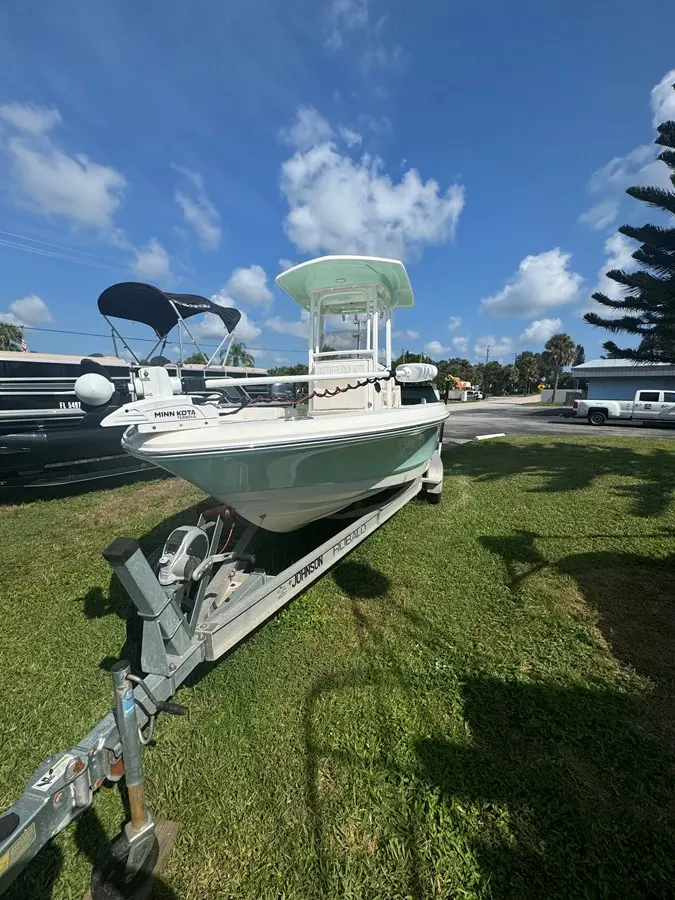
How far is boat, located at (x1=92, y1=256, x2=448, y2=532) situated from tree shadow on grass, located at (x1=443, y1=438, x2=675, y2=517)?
3.10m

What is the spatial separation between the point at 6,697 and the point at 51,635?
525 millimetres

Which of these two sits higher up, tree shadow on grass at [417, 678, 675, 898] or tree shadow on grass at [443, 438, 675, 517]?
tree shadow on grass at [443, 438, 675, 517]

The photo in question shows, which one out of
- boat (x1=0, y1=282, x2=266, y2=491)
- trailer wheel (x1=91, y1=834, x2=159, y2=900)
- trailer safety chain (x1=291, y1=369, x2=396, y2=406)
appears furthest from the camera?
boat (x1=0, y1=282, x2=266, y2=491)

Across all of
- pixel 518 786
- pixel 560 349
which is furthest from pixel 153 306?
pixel 560 349

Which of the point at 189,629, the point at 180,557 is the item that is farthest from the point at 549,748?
the point at 180,557

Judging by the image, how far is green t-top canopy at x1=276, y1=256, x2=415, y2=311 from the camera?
3839 millimetres

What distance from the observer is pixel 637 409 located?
679 inches

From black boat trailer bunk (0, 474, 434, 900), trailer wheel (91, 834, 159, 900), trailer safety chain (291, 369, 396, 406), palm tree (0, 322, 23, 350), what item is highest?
palm tree (0, 322, 23, 350)

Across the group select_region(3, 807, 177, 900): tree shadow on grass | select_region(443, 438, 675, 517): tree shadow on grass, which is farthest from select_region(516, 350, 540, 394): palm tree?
select_region(3, 807, 177, 900): tree shadow on grass

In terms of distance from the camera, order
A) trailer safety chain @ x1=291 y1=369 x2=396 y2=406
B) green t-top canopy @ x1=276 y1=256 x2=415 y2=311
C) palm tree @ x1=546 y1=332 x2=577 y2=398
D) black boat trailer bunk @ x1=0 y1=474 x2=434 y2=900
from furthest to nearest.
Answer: palm tree @ x1=546 y1=332 x2=577 y2=398 < green t-top canopy @ x1=276 y1=256 x2=415 y2=311 < trailer safety chain @ x1=291 y1=369 x2=396 y2=406 < black boat trailer bunk @ x1=0 y1=474 x2=434 y2=900

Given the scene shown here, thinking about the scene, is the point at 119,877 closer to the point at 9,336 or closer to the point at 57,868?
the point at 57,868

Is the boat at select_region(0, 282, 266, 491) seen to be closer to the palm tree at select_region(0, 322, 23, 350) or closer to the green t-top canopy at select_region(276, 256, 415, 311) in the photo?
the green t-top canopy at select_region(276, 256, 415, 311)

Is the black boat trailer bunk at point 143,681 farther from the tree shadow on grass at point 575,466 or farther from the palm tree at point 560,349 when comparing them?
the palm tree at point 560,349

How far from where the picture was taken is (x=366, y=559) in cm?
393
